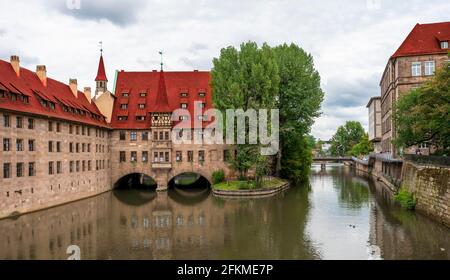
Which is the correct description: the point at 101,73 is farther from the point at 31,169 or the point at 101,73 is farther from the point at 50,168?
the point at 31,169

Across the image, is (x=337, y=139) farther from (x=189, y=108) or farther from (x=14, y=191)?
(x=14, y=191)

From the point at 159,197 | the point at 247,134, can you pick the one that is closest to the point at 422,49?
the point at 247,134

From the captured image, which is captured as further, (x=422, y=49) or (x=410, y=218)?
(x=422, y=49)

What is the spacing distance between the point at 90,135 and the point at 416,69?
43.7m

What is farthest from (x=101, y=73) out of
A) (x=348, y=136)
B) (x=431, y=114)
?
(x=348, y=136)

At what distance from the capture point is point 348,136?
156 metres

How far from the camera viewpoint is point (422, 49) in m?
53.5

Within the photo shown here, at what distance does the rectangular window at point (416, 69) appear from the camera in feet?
176

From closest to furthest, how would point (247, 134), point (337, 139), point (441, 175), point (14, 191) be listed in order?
point (441, 175), point (14, 191), point (247, 134), point (337, 139)

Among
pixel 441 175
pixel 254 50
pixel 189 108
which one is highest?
pixel 254 50

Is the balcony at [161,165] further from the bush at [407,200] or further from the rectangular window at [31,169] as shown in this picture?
the bush at [407,200]

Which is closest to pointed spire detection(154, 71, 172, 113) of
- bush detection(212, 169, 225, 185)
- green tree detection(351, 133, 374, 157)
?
bush detection(212, 169, 225, 185)

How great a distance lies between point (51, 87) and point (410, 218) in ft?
126

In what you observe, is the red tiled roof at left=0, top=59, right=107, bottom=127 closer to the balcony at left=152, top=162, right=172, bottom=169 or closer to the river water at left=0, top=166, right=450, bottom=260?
the balcony at left=152, top=162, right=172, bottom=169
